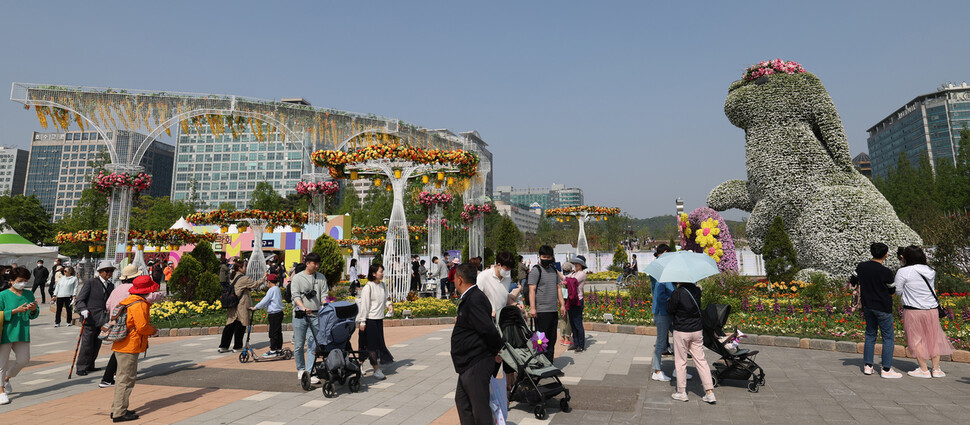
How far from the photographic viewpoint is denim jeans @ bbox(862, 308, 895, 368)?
19.1 ft

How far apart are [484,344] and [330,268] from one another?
14.1 meters

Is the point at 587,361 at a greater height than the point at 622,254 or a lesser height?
lesser

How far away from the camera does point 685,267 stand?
518 cm

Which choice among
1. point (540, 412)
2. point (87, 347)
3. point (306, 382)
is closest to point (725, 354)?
point (540, 412)

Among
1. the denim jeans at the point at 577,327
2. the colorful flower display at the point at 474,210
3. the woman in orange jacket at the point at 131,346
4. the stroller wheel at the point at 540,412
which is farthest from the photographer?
the colorful flower display at the point at 474,210

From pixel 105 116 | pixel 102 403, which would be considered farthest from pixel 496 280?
pixel 105 116

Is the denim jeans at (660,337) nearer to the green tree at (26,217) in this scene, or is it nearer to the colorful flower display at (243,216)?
the colorful flower display at (243,216)

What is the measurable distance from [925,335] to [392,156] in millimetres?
11117

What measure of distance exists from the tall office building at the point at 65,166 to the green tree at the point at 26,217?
97.1m

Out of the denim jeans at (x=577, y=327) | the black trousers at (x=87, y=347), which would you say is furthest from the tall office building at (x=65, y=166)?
the denim jeans at (x=577, y=327)

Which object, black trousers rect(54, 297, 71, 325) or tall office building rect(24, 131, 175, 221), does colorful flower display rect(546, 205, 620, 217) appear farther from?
tall office building rect(24, 131, 175, 221)

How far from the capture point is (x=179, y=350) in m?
8.73

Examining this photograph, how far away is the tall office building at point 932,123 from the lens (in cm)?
8462

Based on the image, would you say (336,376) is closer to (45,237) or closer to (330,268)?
(330,268)
